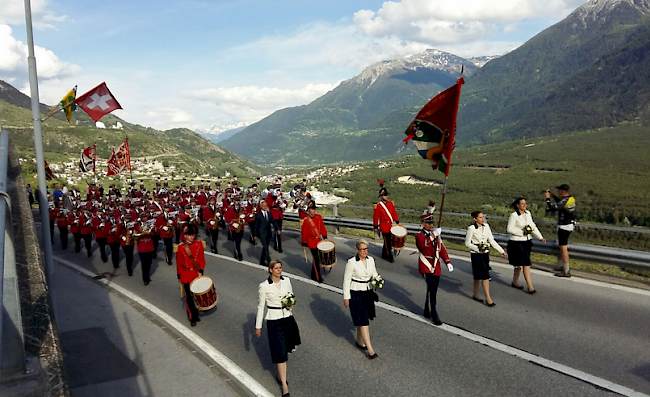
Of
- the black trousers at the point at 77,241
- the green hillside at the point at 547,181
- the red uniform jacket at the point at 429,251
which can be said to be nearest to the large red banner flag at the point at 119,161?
the black trousers at the point at 77,241

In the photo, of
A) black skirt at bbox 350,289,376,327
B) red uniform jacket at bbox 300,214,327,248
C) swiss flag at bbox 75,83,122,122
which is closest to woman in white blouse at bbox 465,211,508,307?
black skirt at bbox 350,289,376,327

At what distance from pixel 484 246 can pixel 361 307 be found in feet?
11.0

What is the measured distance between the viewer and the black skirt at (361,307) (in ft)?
24.1

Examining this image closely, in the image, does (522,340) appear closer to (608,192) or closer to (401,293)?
(401,293)

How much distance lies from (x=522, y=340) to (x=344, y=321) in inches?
127

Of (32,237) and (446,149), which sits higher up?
(446,149)

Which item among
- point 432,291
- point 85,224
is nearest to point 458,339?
point 432,291

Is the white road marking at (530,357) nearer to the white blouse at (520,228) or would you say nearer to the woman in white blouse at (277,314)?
the woman in white blouse at (277,314)

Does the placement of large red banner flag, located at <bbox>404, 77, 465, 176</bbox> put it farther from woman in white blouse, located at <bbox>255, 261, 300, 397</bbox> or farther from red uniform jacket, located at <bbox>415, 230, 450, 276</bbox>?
woman in white blouse, located at <bbox>255, 261, 300, 397</bbox>

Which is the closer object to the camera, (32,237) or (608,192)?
(32,237)

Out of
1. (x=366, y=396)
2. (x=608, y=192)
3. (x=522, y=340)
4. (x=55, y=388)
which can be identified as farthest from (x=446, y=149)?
(x=608, y=192)

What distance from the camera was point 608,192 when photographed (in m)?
77.0

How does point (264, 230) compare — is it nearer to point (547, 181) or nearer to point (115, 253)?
point (115, 253)

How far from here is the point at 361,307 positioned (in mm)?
7375
